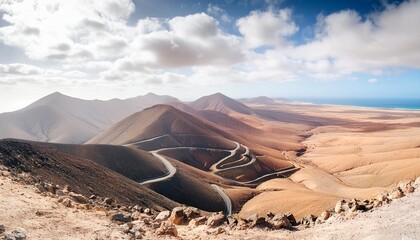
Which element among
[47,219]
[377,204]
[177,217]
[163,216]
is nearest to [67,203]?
[47,219]

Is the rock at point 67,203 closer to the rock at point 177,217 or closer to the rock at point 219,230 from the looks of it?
the rock at point 177,217

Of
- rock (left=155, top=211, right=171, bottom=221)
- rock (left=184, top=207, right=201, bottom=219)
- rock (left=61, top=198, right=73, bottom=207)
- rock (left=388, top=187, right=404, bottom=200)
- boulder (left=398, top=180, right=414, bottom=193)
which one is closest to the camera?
rock (left=388, top=187, right=404, bottom=200)

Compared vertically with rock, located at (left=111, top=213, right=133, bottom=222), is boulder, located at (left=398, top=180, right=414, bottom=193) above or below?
above

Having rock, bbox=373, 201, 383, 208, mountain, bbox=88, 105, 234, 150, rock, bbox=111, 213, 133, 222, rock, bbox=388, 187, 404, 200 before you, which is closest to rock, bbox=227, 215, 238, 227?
rock, bbox=111, 213, 133, 222

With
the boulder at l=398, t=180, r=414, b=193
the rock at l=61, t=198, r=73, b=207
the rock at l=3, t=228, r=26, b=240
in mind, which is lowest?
the rock at l=61, t=198, r=73, b=207

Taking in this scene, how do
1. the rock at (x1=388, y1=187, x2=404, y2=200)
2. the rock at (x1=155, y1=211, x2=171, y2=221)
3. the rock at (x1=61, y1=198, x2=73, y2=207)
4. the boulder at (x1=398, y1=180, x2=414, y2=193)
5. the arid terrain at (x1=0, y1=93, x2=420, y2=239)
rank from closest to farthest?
the arid terrain at (x1=0, y1=93, x2=420, y2=239)
the rock at (x1=388, y1=187, x2=404, y2=200)
the boulder at (x1=398, y1=180, x2=414, y2=193)
the rock at (x1=61, y1=198, x2=73, y2=207)
the rock at (x1=155, y1=211, x2=171, y2=221)

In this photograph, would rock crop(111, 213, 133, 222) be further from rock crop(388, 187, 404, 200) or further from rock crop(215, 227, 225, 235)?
rock crop(388, 187, 404, 200)

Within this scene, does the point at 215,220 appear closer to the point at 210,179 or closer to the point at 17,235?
the point at 17,235

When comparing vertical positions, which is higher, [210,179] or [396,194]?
[396,194]
